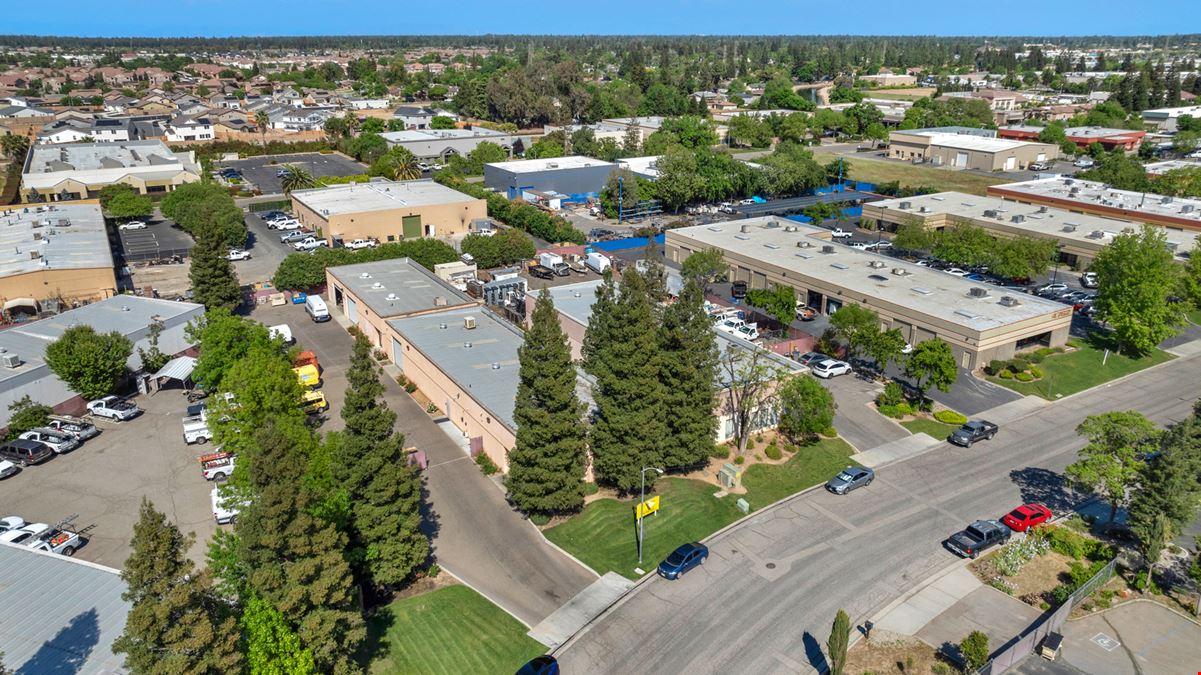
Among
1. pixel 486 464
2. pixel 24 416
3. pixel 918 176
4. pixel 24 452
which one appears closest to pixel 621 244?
pixel 486 464

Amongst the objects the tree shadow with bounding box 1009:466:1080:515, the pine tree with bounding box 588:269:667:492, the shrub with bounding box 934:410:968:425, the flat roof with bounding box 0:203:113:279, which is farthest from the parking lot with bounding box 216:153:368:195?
the tree shadow with bounding box 1009:466:1080:515

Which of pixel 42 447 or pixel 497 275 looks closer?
pixel 42 447

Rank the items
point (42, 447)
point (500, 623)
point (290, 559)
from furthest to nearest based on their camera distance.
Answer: point (42, 447), point (500, 623), point (290, 559)

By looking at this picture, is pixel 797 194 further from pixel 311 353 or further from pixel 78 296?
pixel 78 296

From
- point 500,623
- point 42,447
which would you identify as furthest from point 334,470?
point 42,447

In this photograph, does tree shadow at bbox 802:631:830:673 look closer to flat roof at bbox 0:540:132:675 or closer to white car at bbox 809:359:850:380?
flat roof at bbox 0:540:132:675

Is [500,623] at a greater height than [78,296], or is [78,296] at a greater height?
[78,296]

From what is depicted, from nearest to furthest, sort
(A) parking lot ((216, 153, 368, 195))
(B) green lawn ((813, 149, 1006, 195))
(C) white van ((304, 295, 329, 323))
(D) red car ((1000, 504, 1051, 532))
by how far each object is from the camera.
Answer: (D) red car ((1000, 504, 1051, 532))
(C) white van ((304, 295, 329, 323))
(B) green lawn ((813, 149, 1006, 195))
(A) parking lot ((216, 153, 368, 195))
